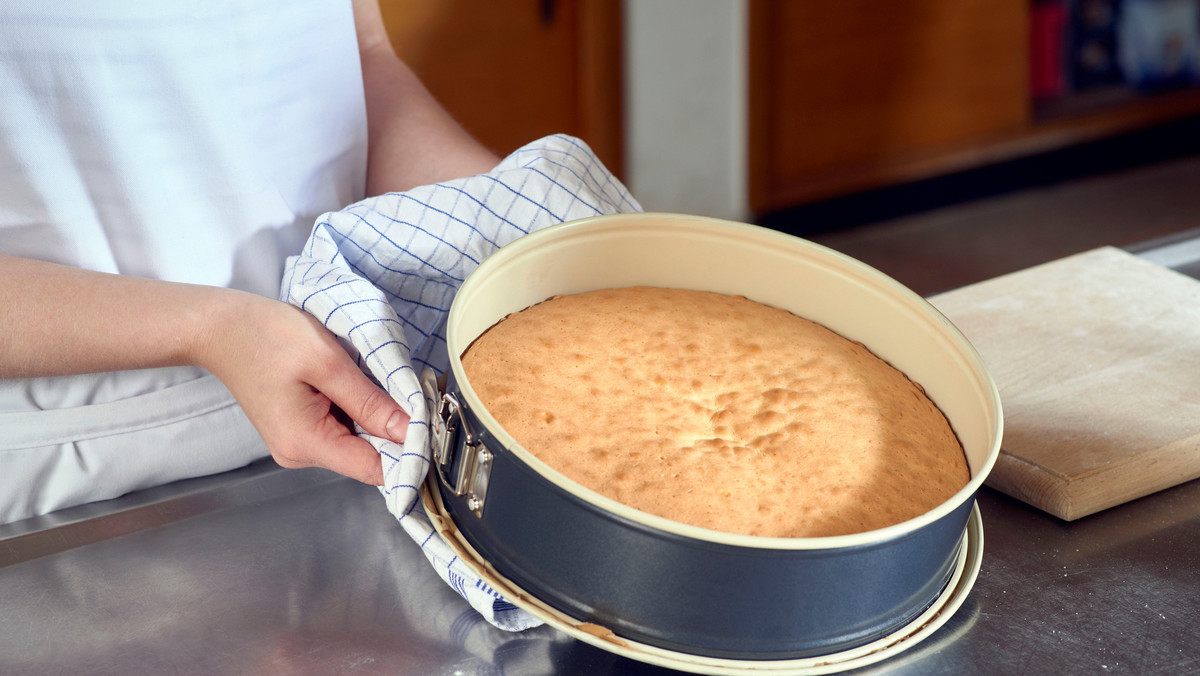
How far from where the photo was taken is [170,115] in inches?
34.1

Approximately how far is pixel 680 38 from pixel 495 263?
2.45 metres

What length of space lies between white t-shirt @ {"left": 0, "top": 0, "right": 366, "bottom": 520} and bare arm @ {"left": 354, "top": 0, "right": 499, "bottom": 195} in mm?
80

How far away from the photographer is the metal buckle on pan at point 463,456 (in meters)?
0.60

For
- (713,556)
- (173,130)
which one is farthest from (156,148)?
(713,556)

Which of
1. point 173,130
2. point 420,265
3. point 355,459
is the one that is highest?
point 173,130

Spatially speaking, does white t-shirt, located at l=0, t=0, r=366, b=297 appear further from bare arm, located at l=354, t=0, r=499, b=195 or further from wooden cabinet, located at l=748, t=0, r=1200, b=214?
wooden cabinet, located at l=748, t=0, r=1200, b=214

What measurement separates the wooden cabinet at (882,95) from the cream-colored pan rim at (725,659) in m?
2.68

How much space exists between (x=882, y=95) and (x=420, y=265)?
2.98 m

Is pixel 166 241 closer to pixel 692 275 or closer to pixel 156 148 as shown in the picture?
pixel 156 148

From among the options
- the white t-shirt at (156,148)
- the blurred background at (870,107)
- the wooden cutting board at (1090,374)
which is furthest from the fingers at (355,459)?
the blurred background at (870,107)

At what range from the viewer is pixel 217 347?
2.47 ft

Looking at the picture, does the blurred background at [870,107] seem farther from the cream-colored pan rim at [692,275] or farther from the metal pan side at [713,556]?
the metal pan side at [713,556]

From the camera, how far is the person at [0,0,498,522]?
74 centimetres

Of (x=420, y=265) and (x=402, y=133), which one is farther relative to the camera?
(x=402, y=133)
